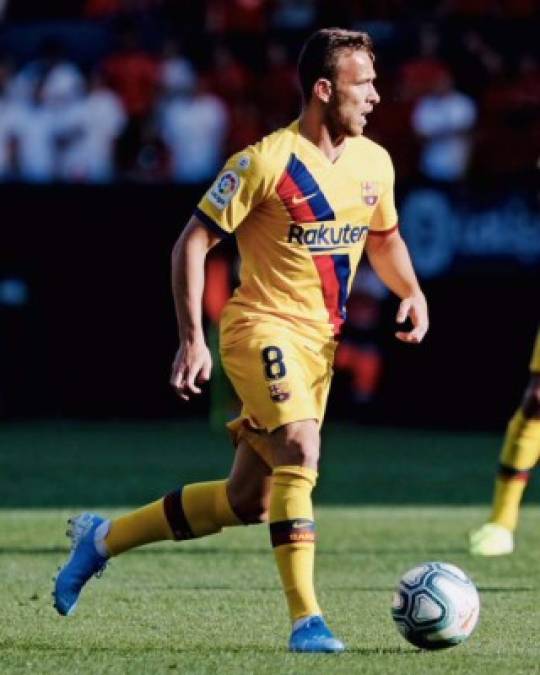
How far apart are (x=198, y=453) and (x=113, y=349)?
10.8 ft

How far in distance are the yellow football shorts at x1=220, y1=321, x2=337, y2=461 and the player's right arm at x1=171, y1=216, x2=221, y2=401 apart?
21 cm

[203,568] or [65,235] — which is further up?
Result: [203,568]

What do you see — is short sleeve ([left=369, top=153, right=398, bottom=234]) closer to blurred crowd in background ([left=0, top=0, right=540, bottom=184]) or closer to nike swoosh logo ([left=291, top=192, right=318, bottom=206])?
nike swoosh logo ([left=291, top=192, right=318, bottom=206])

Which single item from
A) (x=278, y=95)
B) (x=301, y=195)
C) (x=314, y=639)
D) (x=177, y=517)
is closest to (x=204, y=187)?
(x=278, y=95)

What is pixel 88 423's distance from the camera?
18078 millimetres

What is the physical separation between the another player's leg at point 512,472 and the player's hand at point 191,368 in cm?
329

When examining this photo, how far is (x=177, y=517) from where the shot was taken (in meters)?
7.07

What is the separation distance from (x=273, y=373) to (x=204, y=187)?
10.7m

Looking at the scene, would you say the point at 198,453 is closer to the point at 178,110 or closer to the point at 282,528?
the point at 178,110

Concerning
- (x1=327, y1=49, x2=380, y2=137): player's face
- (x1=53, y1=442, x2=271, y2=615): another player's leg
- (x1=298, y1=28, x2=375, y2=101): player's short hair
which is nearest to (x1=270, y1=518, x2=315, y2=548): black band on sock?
(x1=53, y1=442, x2=271, y2=615): another player's leg

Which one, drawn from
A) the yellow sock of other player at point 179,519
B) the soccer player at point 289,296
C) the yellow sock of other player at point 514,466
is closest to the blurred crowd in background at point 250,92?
the yellow sock of other player at point 514,466

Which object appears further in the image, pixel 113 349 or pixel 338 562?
pixel 113 349

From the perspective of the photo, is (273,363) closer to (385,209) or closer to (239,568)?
(385,209)

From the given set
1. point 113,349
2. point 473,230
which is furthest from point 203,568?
point 113,349
